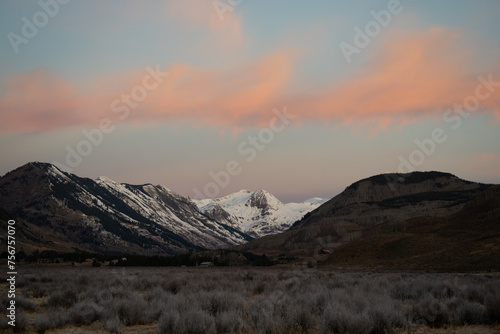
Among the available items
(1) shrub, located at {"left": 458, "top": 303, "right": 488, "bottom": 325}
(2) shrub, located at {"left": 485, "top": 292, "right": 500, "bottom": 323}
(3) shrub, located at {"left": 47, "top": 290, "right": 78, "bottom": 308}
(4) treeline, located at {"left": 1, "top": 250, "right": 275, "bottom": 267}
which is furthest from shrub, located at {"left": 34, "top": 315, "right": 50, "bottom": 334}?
(4) treeline, located at {"left": 1, "top": 250, "right": 275, "bottom": 267}

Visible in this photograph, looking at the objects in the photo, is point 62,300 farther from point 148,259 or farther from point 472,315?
point 148,259

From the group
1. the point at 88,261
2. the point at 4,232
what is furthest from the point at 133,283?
the point at 4,232

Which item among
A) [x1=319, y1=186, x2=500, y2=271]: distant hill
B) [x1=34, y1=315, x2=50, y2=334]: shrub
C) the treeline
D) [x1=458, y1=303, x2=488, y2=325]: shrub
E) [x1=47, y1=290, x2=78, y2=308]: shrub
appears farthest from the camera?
the treeline

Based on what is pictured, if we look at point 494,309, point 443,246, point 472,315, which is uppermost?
point 494,309

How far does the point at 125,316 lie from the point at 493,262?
4525cm

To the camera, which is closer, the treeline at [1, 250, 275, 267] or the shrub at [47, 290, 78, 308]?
the shrub at [47, 290, 78, 308]

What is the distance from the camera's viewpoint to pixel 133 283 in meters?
23.3

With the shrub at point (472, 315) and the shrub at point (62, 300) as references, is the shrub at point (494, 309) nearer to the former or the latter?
the shrub at point (472, 315)

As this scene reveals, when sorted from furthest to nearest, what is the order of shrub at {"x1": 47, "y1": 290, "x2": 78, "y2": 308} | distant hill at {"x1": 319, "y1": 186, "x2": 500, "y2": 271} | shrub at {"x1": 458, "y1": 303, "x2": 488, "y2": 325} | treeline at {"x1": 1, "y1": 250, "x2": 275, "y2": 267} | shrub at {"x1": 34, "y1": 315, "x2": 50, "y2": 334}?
treeline at {"x1": 1, "y1": 250, "x2": 275, "y2": 267}
distant hill at {"x1": 319, "y1": 186, "x2": 500, "y2": 271}
shrub at {"x1": 47, "y1": 290, "x2": 78, "y2": 308}
shrub at {"x1": 458, "y1": 303, "x2": 488, "y2": 325}
shrub at {"x1": 34, "y1": 315, "x2": 50, "y2": 334}

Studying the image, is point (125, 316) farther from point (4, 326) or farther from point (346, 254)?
point (346, 254)

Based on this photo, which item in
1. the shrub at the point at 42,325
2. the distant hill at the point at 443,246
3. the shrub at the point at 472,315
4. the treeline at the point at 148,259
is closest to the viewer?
the shrub at the point at 42,325

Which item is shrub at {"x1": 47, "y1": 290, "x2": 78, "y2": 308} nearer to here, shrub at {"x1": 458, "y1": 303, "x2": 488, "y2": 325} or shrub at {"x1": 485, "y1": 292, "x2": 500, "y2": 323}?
shrub at {"x1": 458, "y1": 303, "x2": 488, "y2": 325}

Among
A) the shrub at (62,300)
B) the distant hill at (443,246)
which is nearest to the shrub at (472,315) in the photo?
the shrub at (62,300)

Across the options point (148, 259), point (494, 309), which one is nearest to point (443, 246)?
point (494, 309)
